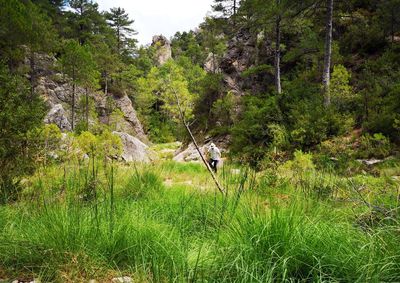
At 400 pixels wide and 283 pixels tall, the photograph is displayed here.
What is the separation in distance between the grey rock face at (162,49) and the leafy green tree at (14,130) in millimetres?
66887

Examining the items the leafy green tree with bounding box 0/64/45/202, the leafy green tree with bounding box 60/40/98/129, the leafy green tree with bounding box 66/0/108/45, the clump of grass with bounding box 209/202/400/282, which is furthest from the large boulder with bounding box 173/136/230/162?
the leafy green tree with bounding box 66/0/108/45

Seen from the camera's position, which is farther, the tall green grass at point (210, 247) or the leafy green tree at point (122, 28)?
the leafy green tree at point (122, 28)

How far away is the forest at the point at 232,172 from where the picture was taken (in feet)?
7.26

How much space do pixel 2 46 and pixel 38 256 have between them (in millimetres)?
17580

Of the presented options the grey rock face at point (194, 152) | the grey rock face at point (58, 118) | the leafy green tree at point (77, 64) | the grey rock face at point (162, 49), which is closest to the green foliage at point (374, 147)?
the grey rock face at point (194, 152)

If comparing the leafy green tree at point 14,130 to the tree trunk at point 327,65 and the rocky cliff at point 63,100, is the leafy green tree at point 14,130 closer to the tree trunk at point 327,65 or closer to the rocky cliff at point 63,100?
the tree trunk at point 327,65

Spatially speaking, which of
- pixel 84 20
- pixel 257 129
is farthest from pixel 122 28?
pixel 257 129

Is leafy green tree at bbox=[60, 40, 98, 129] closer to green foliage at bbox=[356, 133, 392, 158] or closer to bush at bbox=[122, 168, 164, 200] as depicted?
green foliage at bbox=[356, 133, 392, 158]

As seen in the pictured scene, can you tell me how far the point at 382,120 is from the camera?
12.2m

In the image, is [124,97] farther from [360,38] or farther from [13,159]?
[13,159]

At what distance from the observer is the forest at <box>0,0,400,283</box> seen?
2.21 metres

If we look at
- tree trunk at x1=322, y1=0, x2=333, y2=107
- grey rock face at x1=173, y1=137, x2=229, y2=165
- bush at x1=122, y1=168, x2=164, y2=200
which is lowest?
grey rock face at x1=173, y1=137, x2=229, y2=165

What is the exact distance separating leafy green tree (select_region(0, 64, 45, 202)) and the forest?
0.10ft

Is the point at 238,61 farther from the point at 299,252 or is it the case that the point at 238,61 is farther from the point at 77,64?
the point at 299,252
